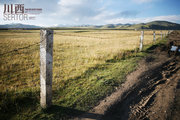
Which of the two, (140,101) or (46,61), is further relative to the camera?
(140,101)

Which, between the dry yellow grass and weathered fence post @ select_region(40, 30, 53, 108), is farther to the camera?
the dry yellow grass

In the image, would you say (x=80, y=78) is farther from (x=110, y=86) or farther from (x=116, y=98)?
(x=116, y=98)

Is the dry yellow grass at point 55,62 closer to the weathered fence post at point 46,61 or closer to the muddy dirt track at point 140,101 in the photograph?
the weathered fence post at point 46,61

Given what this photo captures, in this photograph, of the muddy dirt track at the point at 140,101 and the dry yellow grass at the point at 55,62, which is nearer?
the muddy dirt track at the point at 140,101

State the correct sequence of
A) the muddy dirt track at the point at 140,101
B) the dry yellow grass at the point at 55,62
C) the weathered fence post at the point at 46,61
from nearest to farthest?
the weathered fence post at the point at 46,61, the muddy dirt track at the point at 140,101, the dry yellow grass at the point at 55,62

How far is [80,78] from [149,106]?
308 cm

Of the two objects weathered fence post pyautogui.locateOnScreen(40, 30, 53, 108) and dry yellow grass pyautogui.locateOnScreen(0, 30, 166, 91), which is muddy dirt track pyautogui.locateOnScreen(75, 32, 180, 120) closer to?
weathered fence post pyautogui.locateOnScreen(40, 30, 53, 108)

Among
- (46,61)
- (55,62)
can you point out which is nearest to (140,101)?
(46,61)

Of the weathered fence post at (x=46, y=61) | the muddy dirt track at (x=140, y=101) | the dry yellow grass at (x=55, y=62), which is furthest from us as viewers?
the dry yellow grass at (x=55, y=62)

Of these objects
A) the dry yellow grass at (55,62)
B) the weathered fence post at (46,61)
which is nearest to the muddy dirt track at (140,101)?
the weathered fence post at (46,61)

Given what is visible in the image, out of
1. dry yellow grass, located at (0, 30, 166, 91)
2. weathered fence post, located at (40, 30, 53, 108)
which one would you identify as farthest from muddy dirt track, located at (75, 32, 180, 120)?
dry yellow grass, located at (0, 30, 166, 91)

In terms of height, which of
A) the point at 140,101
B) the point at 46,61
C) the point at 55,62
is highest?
the point at 46,61

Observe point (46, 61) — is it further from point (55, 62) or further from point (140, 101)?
point (55, 62)

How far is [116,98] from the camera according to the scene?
Answer: 3.33 meters
